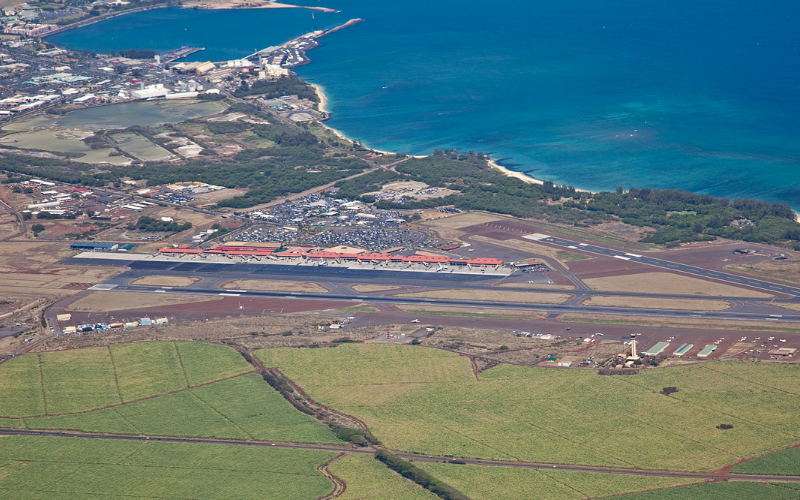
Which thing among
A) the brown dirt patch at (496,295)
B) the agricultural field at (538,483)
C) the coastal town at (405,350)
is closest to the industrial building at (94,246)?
the coastal town at (405,350)

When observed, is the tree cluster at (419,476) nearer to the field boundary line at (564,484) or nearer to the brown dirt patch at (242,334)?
the field boundary line at (564,484)

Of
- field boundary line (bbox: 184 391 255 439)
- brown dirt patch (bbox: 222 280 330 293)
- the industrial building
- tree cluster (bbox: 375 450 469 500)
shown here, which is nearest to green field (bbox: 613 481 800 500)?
tree cluster (bbox: 375 450 469 500)

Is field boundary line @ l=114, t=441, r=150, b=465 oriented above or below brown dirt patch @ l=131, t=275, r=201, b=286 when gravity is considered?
below

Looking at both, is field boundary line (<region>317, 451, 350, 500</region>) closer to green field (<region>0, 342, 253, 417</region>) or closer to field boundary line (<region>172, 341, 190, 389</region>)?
green field (<region>0, 342, 253, 417</region>)

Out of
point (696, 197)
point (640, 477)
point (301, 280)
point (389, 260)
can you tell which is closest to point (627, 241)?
point (696, 197)

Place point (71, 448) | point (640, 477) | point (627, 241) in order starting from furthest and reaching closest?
point (627, 241), point (71, 448), point (640, 477)

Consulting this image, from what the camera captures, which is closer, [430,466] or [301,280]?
[430,466]

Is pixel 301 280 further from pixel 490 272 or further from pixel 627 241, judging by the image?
pixel 627 241
